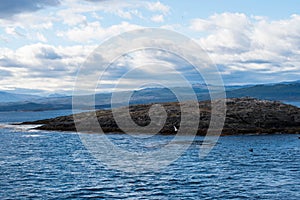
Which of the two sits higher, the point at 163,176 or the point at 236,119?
the point at 236,119

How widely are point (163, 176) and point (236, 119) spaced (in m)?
73.5

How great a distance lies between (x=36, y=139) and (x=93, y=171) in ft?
174

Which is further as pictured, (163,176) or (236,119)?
(236,119)

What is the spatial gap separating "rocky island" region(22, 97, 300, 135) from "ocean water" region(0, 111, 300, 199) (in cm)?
3411

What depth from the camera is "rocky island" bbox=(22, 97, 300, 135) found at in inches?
4592

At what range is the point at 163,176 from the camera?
54125 mm

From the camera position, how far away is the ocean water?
44219 mm

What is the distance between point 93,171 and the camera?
58.7 m

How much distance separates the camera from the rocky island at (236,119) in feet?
383

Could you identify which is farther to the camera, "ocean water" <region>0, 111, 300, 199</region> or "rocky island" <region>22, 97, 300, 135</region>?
"rocky island" <region>22, 97, 300, 135</region>

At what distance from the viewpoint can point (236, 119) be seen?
123m

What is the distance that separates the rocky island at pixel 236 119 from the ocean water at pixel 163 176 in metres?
34.1

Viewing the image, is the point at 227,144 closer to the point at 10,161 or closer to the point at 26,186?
the point at 10,161

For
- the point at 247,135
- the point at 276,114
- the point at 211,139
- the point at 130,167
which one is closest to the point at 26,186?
the point at 130,167
